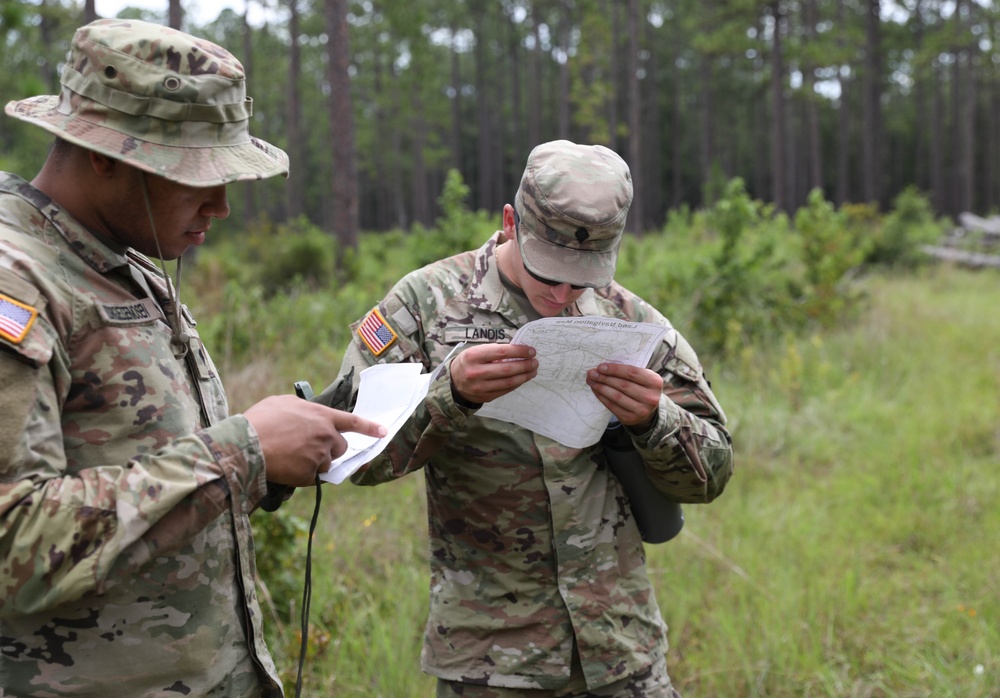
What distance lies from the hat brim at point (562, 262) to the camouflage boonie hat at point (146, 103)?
0.74m

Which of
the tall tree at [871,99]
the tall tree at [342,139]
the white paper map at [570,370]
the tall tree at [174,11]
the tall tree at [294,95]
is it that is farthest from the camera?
the tall tree at [871,99]

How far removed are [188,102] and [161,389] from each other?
1.59 feet

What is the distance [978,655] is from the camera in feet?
11.6

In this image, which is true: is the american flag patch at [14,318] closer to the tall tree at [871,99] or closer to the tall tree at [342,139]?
the tall tree at [342,139]

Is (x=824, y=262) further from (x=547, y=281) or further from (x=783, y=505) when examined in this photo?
(x=547, y=281)

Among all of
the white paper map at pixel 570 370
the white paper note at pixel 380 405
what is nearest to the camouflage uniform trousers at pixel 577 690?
the white paper map at pixel 570 370

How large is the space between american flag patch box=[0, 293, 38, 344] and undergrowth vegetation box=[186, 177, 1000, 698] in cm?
220

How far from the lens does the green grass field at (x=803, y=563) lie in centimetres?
343

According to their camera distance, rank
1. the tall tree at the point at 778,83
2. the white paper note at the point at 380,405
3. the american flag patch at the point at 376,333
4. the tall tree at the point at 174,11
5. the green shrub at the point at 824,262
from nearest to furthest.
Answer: the white paper note at the point at 380,405, the american flag patch at the point at 376,333, the green shrub at the point at 824,262, the tall tree at the point at 174,11, the tall tree at the point at 778,83

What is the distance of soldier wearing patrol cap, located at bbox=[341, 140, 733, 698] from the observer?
2.02m

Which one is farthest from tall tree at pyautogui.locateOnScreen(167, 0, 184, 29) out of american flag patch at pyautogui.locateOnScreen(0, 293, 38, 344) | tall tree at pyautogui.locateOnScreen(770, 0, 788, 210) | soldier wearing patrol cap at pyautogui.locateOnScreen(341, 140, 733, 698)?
tall tree at pyautogui.locateOnScreen(770, 0, 788, 210)

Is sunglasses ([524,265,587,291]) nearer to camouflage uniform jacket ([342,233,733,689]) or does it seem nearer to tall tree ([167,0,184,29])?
camouflage uniform jacket ([342,233,733,689])

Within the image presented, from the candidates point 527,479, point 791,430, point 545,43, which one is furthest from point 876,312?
point 545,43

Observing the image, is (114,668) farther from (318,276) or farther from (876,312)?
(318,276)
